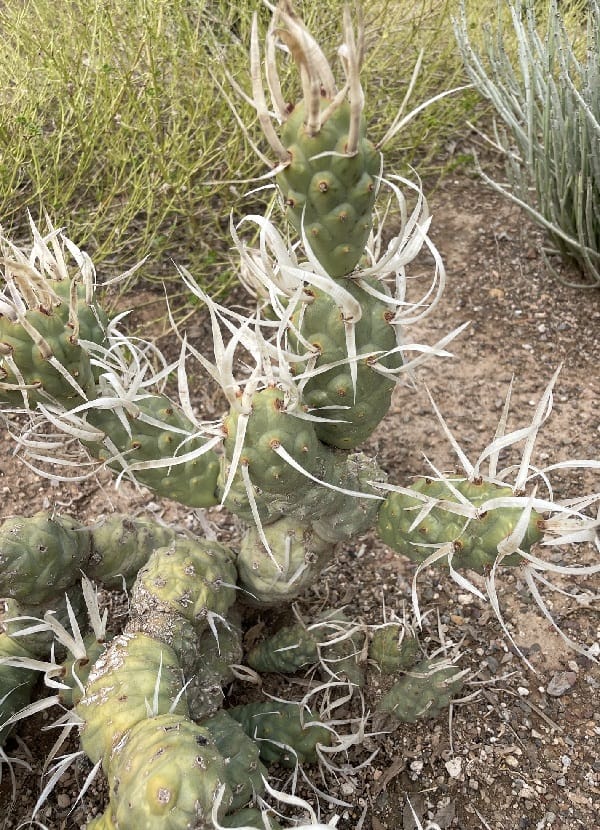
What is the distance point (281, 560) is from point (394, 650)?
0.29 m

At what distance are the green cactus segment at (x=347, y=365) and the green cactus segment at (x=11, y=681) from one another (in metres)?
0.69

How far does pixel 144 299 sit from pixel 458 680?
1.54 meters

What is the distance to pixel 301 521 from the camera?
1.17 meters

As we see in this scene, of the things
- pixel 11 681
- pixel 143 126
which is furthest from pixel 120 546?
pixel 143 126

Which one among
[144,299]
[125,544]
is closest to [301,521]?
[125,544]

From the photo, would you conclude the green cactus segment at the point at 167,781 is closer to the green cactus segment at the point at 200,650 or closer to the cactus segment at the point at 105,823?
the cactus segment at the point at 105,823

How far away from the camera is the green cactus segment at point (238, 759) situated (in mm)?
1023

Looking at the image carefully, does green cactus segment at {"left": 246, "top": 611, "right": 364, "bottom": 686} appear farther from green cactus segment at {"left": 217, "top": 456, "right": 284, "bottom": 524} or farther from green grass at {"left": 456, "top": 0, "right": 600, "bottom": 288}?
green grass at {"left": 456, "top": 0, "right": 600, "bottom": 288}

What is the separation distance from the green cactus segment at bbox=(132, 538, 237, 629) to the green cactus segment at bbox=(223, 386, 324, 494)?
276mm

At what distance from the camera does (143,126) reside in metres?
1.95

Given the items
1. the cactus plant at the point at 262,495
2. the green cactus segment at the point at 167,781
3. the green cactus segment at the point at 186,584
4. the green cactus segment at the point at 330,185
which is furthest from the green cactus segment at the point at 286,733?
the green cactus segment at the point at 330,185

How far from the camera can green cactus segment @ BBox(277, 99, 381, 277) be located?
0.70 metres

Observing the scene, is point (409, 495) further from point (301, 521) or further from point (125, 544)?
point (125, 544)

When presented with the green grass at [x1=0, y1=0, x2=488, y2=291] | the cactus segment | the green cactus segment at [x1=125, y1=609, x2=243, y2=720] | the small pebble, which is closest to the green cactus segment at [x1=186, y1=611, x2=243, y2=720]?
the green cactus segment at [x1=125, y1=609, x2=243, y2=720]
